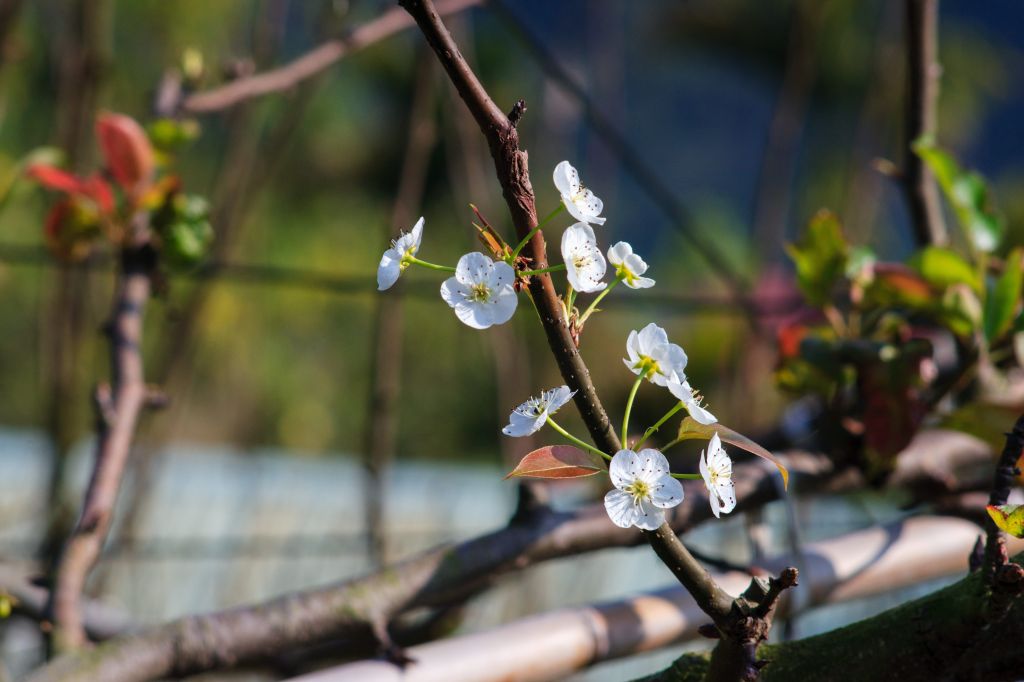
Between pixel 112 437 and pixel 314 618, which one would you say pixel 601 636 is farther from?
pixel 112 437

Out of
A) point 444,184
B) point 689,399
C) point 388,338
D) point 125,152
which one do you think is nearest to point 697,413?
point 689,399

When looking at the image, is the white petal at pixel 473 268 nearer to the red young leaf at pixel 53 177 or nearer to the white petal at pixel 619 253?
the white petal at pixel 619 253

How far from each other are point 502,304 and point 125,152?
42cm

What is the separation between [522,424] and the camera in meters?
0.23

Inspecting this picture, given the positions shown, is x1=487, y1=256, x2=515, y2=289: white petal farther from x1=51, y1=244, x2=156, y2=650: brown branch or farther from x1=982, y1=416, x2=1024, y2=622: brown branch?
x1=51, y1=244, x2=156, y2=650: brown branch

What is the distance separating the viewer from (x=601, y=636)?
0.38m

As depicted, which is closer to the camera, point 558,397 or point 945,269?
point 558,397

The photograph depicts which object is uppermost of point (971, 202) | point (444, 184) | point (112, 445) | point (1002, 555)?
point (444, 184)

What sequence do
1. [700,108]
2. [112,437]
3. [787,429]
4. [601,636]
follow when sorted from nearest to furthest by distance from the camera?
[601,636] → [112,437] → [787,429] → [700,108]

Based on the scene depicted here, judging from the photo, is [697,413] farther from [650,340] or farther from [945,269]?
[945,269]

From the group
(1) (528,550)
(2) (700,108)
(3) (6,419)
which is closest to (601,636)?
(1) (528,550)

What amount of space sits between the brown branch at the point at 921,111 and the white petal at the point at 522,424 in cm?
45

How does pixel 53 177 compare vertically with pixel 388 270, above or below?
above

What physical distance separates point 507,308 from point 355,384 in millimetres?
6840
